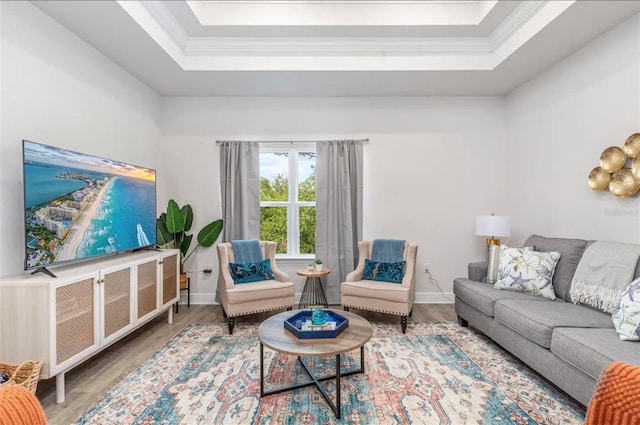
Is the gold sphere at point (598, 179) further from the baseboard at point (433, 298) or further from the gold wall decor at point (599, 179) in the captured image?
the baseboard at point (433, 298)

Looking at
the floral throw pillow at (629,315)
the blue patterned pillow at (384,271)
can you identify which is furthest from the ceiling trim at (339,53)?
the floral throw pillow at (629,315)

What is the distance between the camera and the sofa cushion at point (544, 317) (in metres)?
2.17

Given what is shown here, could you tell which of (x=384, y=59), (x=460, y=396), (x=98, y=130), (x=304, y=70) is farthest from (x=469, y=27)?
(x=98, y=130)

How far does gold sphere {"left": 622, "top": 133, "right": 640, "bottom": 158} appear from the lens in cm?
253

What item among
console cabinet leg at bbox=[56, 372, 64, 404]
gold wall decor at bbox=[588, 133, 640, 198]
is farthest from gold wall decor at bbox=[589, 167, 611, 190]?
console cabinet leg at bbox=[56, 372, 64, 404]

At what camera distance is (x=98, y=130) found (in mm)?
3074

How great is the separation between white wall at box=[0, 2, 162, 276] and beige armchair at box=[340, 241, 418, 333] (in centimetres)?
283

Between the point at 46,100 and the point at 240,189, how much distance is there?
2.09 meters

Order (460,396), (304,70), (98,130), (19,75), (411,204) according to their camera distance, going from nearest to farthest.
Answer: (460,396)
(19,75)
(98,130)
(304,70)
(411,204)

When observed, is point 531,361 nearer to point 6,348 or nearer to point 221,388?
point 221,388

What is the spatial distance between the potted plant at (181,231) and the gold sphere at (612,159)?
4089mm

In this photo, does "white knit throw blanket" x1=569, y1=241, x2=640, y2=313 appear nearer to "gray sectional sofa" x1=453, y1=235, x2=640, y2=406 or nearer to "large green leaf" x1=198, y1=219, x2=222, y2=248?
"gray sectional sofa" x1=453, y1=235, x2=640, y2=406

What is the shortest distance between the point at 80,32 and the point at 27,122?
98cm

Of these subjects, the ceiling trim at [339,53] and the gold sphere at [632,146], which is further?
the ceiling trim at [339,53]
